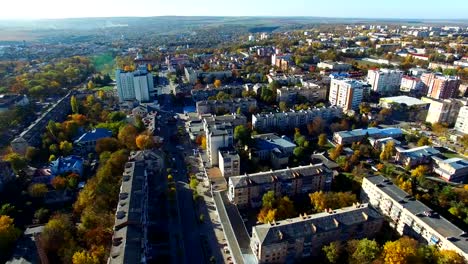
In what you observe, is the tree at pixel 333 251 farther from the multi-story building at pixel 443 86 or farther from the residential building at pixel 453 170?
the multi-story building at pixel 443 86

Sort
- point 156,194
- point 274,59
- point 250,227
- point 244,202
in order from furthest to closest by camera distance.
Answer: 1. point 274,59
2. point 156,194
3. point 244,202
4. point 250,227

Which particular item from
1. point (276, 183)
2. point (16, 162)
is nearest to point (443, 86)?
point (276, 183)

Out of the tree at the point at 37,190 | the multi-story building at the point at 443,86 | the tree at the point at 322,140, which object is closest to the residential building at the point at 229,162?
the tree at the point at 322,140

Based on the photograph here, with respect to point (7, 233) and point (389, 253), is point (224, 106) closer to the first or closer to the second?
point (7, 233)

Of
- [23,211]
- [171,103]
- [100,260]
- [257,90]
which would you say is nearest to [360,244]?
[100,260]

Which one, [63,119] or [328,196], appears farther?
[63,119]

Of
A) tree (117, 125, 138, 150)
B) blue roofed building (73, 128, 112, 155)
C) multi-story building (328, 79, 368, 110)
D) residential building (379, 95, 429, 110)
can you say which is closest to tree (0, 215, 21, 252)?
tree (117, 125, 138, 150)

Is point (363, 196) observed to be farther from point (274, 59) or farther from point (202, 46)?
point (202, 46)

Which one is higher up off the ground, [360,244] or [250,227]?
[360,244]
